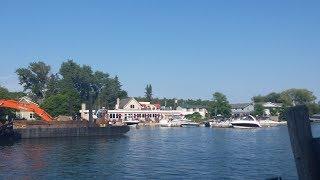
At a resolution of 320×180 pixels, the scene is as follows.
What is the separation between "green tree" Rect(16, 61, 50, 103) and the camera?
13700 centimetres

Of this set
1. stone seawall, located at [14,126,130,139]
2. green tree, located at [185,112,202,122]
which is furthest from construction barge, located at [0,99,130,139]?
green tree, located at [185,112,202,122]

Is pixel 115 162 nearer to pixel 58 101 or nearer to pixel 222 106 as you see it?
pixel 58 101

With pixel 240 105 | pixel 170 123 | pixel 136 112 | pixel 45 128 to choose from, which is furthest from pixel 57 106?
pixel 240 105

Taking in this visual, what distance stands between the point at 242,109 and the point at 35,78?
8503 centimetres

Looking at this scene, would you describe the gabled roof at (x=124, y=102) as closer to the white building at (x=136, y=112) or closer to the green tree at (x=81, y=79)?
the white building at (x=136, y=112)

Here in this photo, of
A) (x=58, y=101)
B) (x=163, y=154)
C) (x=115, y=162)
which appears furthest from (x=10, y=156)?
(x=58, y=101)

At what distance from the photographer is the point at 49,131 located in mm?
75375

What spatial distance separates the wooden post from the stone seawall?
2733 inches

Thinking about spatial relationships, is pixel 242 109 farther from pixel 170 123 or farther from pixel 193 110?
pixel 170 123

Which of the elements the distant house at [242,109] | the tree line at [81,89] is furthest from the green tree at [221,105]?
the distant house at [242,109]

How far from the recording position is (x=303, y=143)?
7.43 metres

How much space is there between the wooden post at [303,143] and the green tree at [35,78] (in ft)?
446

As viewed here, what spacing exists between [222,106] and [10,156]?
12075cm

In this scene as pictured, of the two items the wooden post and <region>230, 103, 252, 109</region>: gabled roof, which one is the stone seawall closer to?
the wooden post
